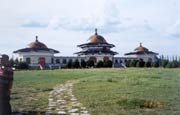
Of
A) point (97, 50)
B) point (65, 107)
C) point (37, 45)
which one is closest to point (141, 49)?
point (97, 50)

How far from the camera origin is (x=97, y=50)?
212 feet

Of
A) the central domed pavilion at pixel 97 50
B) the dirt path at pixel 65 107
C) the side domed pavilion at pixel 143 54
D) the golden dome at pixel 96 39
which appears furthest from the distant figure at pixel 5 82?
the side domed pavilion at pixel 143 54

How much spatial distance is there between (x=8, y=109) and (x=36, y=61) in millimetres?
54395

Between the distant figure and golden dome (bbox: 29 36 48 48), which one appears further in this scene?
golden dome (bbox: 29 36 48 48)

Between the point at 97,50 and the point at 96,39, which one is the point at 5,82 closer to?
the point at 97,50

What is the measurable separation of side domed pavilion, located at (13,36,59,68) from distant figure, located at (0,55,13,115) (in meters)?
53.2

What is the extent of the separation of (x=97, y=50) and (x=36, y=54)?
952 cm

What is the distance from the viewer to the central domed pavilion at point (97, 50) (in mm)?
64438

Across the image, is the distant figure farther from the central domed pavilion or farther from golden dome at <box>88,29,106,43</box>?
golden dome at <box>88,29,106,43</box>

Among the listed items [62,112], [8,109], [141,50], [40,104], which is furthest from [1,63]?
[141,50]

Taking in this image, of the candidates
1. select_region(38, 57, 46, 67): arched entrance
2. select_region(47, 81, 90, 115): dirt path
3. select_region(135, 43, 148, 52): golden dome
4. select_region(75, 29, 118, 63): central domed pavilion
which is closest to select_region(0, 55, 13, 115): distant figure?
select_region(47, 81, 90, 115): dirt path

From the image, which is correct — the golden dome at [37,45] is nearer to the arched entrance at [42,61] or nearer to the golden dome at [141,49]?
the arched entrance at [42,61]

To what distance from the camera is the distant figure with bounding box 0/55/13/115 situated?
293 inches

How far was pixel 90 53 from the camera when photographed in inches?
2539
